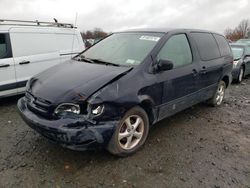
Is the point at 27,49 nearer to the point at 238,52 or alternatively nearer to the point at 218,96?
the point at 218,96

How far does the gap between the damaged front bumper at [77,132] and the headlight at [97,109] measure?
111 mm

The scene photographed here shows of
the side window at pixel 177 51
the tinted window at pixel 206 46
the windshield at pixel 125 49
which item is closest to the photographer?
the windshield at pixel 125 49

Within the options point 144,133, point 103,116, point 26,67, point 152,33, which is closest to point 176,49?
point 152,33

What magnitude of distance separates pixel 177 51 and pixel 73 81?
1836 mm

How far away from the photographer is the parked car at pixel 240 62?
8.42 metres

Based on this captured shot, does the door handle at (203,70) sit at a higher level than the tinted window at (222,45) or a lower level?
lower

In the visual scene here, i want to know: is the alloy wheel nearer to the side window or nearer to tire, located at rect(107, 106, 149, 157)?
tire, located at rect(107, 106, 149, 157)

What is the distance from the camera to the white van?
16.9 ft

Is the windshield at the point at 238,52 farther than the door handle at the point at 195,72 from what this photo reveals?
Yes

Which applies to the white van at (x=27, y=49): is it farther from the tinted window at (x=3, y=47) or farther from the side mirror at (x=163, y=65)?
the side mirror at (x=163, y=65)

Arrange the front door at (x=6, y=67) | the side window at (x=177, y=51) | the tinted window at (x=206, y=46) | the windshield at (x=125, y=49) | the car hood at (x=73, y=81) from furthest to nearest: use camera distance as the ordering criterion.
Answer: the front door at (x=6, y=67) → the tinted window at (x=206, y=46) → the side window at (x=177, y=51) → the windshield at (x=125, y=49) → the car hood at (x=73, y=81)

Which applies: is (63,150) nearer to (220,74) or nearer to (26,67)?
(26,67)

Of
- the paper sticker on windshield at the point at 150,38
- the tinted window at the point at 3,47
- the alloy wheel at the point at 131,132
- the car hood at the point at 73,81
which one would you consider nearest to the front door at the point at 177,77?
the paper sticker on windshield at the point at 150,38

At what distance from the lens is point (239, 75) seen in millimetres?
8508
